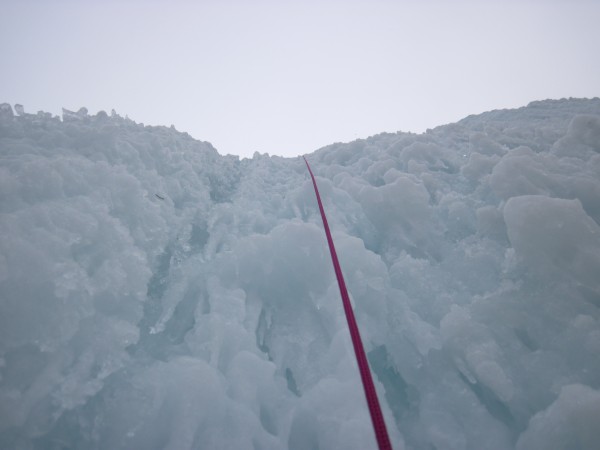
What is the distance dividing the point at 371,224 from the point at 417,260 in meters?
1.04

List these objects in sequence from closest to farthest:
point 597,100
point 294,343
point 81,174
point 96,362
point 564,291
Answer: point 96,362 → point 564,291 → point 294,343 → point 81,174 → point 597,100

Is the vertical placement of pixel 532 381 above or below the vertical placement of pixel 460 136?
below

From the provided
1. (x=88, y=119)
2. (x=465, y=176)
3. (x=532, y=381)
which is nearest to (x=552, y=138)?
(x=465, y=176)

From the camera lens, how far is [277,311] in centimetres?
328

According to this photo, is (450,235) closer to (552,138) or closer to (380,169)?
(380,169)

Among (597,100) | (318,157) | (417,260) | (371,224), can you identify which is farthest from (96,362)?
(597,100)

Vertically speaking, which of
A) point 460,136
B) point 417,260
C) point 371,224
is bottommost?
point 417,260

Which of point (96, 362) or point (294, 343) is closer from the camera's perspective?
point (96, 362)

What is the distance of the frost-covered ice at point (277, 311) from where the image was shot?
7.04 ft

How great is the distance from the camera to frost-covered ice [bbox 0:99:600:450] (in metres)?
2.14

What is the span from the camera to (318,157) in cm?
750

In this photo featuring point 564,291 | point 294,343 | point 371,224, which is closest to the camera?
point 564,291

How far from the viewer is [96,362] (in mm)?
2291

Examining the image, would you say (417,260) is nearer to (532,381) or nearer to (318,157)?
(532,381)
